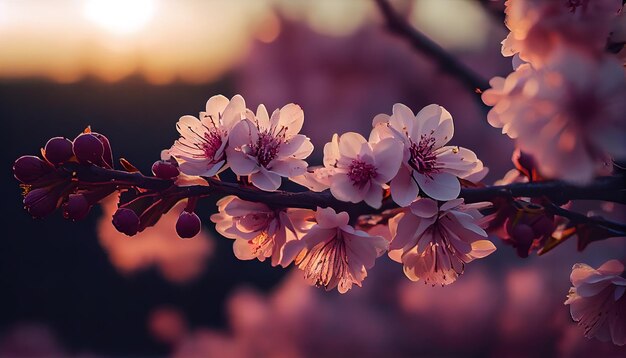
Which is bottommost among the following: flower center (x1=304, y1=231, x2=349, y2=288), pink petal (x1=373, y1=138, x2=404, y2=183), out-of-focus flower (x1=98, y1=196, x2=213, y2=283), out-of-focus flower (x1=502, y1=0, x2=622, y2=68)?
out-of-focus flower (x1=98, y1=196, x2=213, y2=283)

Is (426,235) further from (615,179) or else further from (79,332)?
(79,332)

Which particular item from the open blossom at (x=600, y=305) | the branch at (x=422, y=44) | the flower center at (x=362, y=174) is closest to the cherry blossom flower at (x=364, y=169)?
the flower center at (x=362, y=174)

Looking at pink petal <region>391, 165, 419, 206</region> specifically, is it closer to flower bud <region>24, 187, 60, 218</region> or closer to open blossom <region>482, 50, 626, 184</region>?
open blossom <region>482, 50, 626, 184</region>

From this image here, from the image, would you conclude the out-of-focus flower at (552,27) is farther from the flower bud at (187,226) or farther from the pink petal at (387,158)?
the flower bud at (187,226)

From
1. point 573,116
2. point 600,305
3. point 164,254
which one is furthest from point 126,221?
point 164,254

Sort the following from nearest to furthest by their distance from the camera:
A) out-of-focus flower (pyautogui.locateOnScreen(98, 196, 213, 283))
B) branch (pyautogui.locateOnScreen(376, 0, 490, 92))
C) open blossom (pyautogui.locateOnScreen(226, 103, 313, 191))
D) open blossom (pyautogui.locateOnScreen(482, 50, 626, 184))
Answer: open blossom (pyautogui.locateOnScreen(482, 50, 626, 184))
open blossom (pyautogui.locateOnScreen(226, 103, 313, 191))
branch (pyautogui.locateOnScreen(376, 0, 490, 92))
out-of-focus flower (pyautogui.locateOnScreen(98, 196, 213, 283))

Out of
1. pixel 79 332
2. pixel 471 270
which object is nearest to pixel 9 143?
pixel 79 332

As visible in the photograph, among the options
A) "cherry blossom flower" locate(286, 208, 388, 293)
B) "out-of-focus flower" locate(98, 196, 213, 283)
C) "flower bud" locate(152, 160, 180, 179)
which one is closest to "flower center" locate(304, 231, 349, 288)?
"cherry blossom flower" locate(286, 208, 388, 293)

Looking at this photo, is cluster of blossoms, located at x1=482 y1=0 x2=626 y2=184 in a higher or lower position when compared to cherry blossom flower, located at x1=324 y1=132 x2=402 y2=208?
higher
